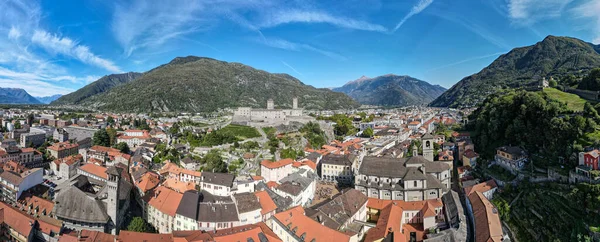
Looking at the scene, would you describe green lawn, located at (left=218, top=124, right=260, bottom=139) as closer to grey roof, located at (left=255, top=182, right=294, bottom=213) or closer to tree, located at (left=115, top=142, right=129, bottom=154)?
tree, located at (left=115, top=142, right=129, bottom=154)

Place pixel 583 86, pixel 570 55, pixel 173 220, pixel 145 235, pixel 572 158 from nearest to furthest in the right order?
pixel 145 235 → pixel 572 158 → pixel 173 220 → pixel 583 86 → pixel 570 55

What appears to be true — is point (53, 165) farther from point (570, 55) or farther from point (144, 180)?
point (570, 55)

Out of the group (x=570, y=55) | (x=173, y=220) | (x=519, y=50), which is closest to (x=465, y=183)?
(x=173, y=220)

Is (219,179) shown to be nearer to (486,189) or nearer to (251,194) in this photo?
(251,194)

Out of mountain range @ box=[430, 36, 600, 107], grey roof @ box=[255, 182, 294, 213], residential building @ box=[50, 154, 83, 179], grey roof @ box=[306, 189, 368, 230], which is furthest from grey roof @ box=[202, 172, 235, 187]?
mountain range @ box=[430, 36, 600, 107]

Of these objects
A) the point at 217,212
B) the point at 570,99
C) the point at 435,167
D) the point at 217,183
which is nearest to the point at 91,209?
the point at 217,212

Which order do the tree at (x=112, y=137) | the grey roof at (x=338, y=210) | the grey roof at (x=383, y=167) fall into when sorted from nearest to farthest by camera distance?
the grey roof at (x=338, y=210)
the grey roof at (x=383, y=167)
the tree at (x=112, y=137)

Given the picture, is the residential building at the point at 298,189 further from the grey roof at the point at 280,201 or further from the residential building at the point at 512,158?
the residential building at the point at 512,158

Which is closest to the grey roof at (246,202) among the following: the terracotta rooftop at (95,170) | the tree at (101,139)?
the terracotta rooftop at (95,170)
